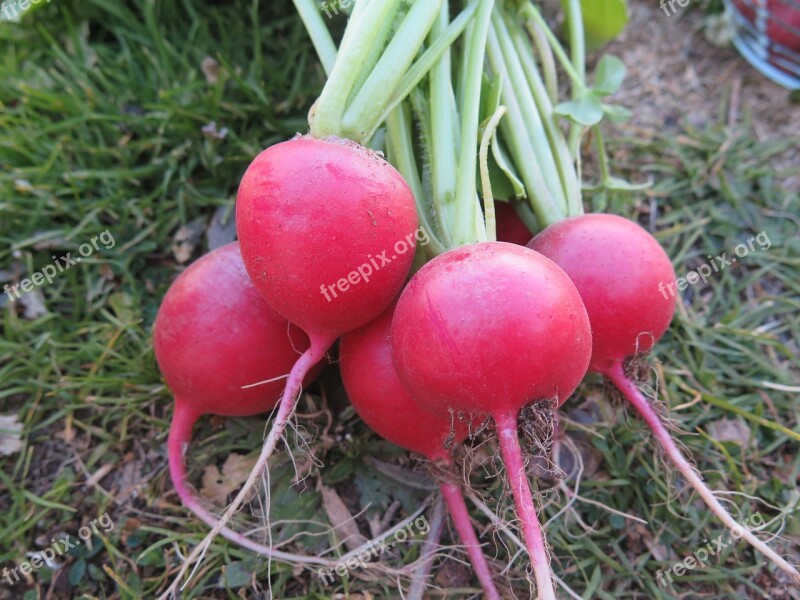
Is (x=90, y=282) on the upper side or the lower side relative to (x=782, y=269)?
upper

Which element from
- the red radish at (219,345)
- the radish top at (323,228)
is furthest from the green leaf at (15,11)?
the radish top at (323,228)

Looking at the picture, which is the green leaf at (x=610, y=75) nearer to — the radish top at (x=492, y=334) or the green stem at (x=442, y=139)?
the green stem at (x=442, y=139)

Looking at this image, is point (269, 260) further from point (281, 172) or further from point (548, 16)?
point (548, 16)

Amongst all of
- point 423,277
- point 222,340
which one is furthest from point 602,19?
point 222,340

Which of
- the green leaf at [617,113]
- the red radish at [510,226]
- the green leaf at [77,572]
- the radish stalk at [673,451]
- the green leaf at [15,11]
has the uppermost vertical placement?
the green leaf at [15,11]

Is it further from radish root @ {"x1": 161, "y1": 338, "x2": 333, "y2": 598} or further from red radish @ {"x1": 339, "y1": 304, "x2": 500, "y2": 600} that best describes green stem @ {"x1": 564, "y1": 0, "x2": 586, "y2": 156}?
radish root @ {"x1": 161, "y1": 338, "x2": 333, "y2": 598}

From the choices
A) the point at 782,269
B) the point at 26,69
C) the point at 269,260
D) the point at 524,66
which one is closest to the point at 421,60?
the point at 524,66

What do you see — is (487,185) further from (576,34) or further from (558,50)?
(576,34)
